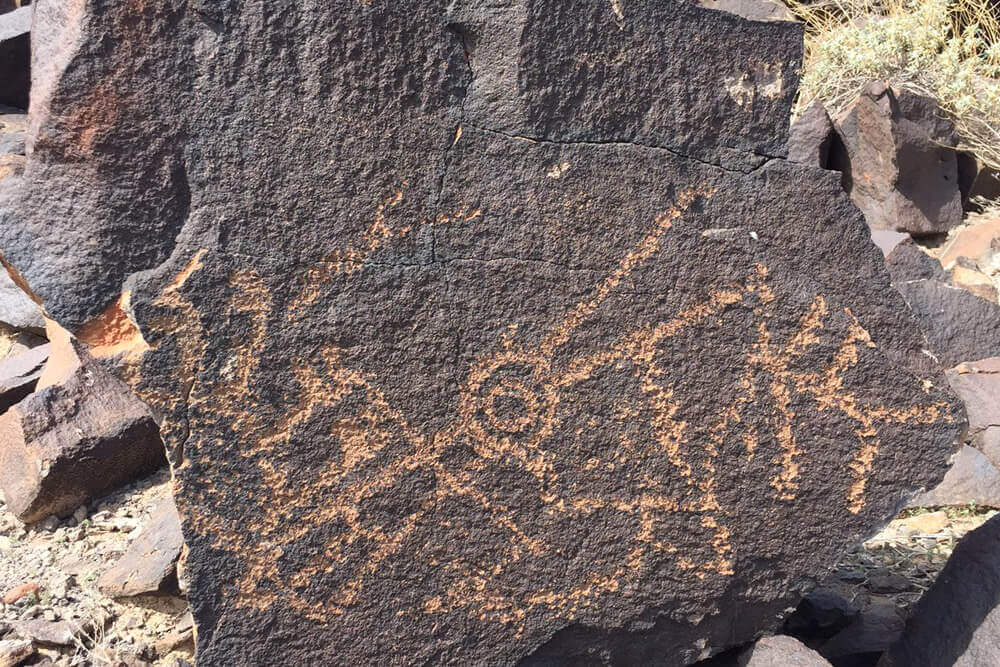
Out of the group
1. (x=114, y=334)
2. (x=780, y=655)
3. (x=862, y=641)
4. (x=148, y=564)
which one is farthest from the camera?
(x=148, y=564)

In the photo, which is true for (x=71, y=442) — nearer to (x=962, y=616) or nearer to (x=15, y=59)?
(x=962, y=616)

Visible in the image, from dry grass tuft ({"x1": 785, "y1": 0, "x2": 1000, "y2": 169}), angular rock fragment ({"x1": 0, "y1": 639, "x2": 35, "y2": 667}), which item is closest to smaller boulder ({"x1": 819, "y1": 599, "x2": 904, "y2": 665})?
angular rock fragment ({"x1": 0, "y1": 639, "x2": 35, "y2": 667})

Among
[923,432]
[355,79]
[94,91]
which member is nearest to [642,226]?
[355,79]

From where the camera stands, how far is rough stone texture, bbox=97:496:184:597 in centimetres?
202

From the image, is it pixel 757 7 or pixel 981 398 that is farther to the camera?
pixel 757 7

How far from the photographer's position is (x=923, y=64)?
198 inches

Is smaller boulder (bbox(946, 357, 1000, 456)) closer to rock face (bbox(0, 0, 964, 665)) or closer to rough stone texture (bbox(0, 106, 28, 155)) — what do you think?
rock face (bbox(0, 0, 964, 665))

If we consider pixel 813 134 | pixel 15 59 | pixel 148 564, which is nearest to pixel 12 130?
pixel 15 59

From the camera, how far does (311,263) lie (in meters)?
1.30

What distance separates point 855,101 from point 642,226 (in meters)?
3.57

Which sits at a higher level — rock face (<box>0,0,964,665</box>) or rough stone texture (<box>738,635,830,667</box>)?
rock face (<box>0,0,964,665</box>)

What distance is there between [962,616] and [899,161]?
330cm

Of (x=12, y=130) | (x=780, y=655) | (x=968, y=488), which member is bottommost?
(x=968, y=488)

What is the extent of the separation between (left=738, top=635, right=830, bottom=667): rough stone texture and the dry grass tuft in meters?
3.88
